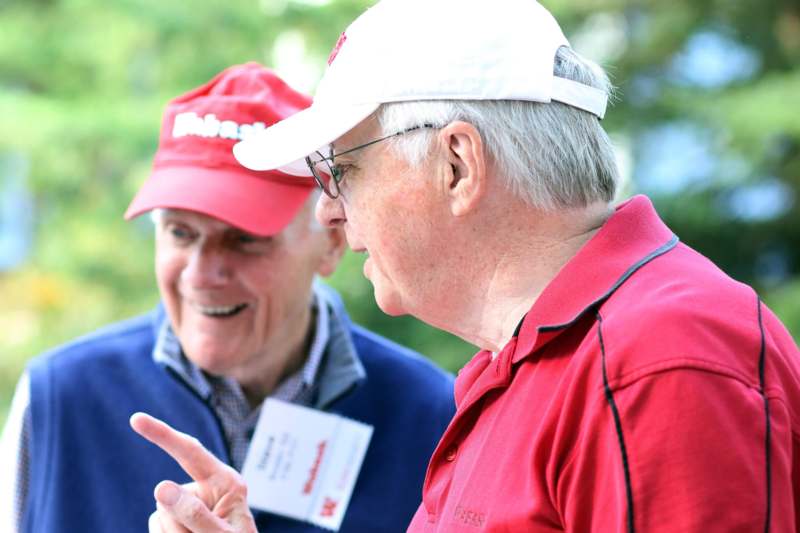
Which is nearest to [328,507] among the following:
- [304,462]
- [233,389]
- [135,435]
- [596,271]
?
[304,462]

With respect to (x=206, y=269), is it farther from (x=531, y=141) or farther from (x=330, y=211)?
(x=531, y=141)

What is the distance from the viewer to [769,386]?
1184 millimetres

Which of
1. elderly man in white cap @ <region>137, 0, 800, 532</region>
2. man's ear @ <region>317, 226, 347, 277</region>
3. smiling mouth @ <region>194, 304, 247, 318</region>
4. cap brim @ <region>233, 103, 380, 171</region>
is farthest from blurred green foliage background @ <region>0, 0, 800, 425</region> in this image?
elderly man in white cap @ <region>137, 0, 800, 532</region>

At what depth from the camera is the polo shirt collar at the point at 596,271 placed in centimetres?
137

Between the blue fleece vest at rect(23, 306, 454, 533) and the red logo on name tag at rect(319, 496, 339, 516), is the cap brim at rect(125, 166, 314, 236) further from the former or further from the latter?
the red logo on name tag at rect(319, 496, 339, 516)

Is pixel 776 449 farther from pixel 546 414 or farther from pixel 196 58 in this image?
pixel 196 58

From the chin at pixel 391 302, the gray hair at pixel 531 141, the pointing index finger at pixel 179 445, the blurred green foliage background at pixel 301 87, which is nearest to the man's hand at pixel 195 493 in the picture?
the pointing index finger at pixel 179 445

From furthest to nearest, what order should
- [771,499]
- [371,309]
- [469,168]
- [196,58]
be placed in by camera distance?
[196,58], [371,309], [469,168], [771,499]

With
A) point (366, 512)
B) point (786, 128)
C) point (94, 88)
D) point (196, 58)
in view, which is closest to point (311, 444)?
point (366, 512)

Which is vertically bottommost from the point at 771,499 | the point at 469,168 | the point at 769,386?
the point at 771,499

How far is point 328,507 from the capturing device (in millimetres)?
2367

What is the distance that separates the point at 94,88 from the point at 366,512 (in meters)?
5.31

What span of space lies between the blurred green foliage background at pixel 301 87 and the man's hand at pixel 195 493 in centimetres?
379

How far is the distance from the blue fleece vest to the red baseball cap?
1.30 feet
